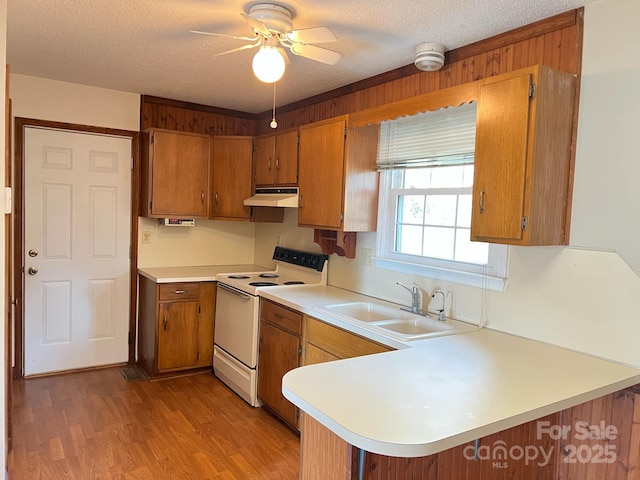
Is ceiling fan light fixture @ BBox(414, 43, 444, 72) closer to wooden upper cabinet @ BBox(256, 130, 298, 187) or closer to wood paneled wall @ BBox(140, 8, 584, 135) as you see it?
wood paneled wall @ BBox(140, 8, 584, 135)

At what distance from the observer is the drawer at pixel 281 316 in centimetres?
288

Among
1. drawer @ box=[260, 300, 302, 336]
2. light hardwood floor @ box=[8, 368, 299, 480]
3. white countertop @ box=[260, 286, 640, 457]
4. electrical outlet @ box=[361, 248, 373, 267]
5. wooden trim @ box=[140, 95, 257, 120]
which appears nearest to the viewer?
white countertop @ box=[260, 286, 640, 457]

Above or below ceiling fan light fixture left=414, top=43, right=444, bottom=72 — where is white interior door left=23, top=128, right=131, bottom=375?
below

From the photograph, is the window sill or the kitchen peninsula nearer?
the kitchen peninsula

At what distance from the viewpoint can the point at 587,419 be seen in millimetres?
1949

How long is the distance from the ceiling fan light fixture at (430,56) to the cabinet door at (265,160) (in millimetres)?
1512

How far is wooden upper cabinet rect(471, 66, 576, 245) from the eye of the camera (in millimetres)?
1897

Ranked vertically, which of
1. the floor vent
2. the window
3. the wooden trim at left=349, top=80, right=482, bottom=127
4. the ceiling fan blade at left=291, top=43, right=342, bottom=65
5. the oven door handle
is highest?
the ceiling fan blade at left=291, top=43, right=342, bottom=65

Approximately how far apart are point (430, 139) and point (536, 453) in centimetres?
172

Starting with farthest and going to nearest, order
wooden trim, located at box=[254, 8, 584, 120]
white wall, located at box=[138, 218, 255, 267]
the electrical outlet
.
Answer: white wall, located at box=[138, 218, 255, 267]
the electrical outlet
wooden trim, located at box=[254, 8, 584, 120]

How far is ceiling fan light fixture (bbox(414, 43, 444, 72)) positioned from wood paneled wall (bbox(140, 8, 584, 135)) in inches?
3.8

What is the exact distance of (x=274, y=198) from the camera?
364 centimetres

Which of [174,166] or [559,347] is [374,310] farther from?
[174,166]

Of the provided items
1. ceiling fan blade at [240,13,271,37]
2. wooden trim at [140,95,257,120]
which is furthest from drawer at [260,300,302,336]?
wooden trim at [140,95,257,120]
